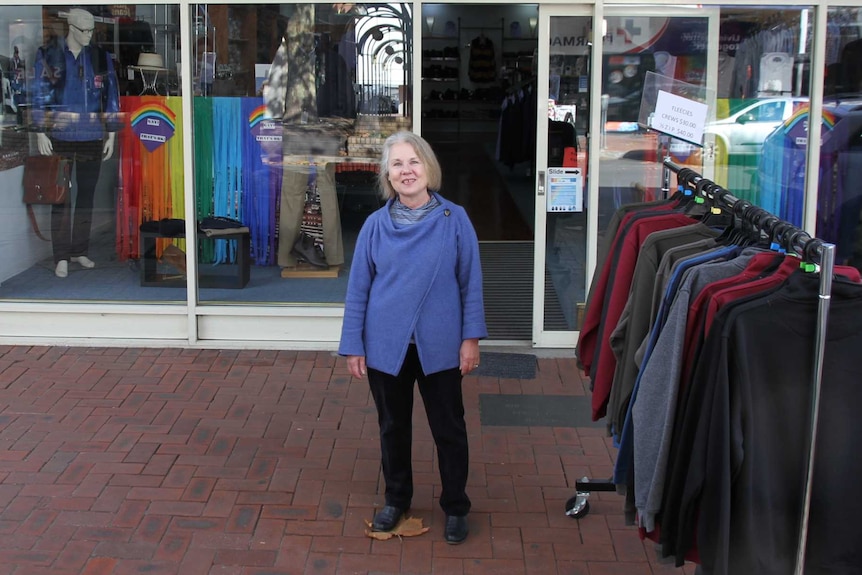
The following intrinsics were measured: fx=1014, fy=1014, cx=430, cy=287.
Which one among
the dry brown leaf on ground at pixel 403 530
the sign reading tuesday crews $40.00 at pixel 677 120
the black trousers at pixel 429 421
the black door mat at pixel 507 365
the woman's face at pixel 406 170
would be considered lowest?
the dry brown leaf on ground at pixel 403 530

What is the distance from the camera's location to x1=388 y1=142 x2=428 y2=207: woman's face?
13.0 ft

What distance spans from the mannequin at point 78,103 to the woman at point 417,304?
3516mm

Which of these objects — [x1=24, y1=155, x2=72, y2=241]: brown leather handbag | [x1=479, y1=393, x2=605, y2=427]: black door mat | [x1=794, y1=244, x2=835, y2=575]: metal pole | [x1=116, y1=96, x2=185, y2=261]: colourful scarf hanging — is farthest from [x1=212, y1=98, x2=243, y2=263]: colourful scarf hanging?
[x1=794, y1=244, x2=835, y2=575]: metal pole

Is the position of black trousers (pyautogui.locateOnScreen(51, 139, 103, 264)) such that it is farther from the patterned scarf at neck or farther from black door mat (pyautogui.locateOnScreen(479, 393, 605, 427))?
the patterned scarf at neck

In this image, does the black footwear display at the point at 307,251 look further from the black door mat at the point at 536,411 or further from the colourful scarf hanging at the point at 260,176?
the black door mat at the point at 536,411

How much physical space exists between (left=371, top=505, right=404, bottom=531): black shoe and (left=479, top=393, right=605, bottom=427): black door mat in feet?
4.34

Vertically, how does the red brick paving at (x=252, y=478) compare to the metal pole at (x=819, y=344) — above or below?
below

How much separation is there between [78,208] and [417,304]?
4.03 metres

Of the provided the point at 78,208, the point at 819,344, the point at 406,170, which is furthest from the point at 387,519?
the point at 78,208

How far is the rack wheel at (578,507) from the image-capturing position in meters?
4.38

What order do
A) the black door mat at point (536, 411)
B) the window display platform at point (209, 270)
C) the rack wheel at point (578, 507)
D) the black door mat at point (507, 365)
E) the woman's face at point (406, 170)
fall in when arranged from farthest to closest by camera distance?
the window display platform at point (209, 270), the black door mat at point (507, 365), the black door mat at point (536, 411), the rack wheel at point (578, 507), the woman's face at point (406, 170)

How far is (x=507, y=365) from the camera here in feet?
21.3

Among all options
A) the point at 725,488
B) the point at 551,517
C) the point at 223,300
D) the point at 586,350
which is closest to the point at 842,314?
the point at 725,488

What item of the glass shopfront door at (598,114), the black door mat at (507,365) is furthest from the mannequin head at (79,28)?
the black door mat at (507,365)
